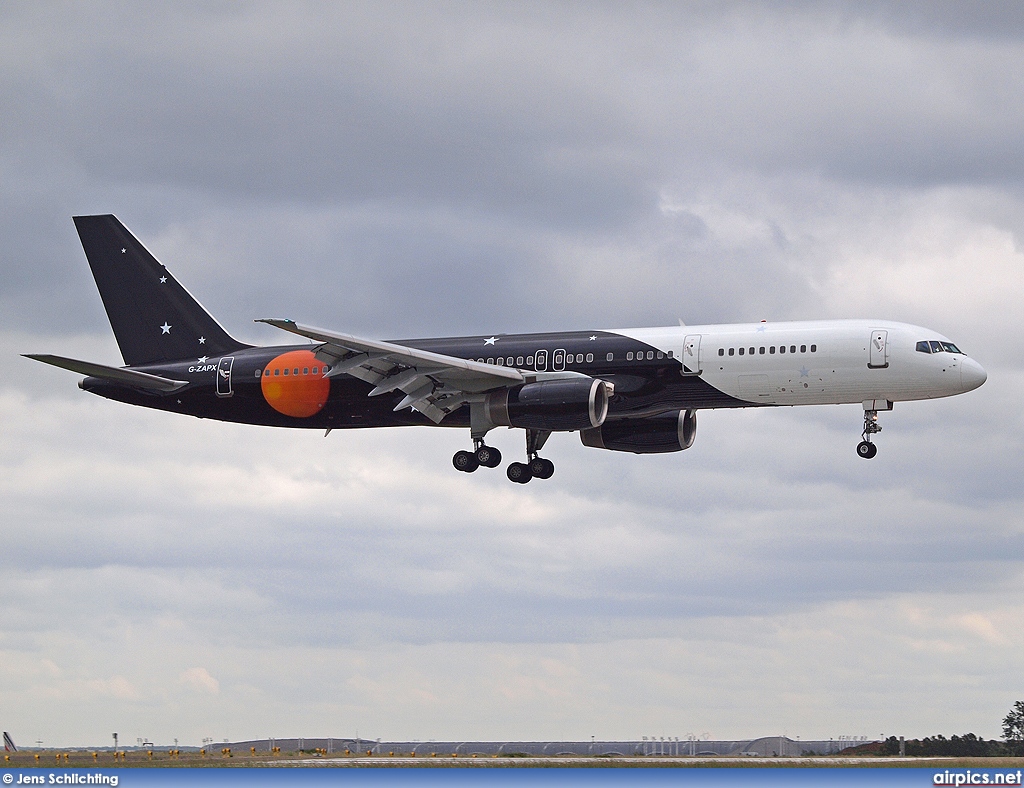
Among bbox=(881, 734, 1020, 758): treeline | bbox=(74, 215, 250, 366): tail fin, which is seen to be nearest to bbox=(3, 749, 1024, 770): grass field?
bbox=(881, 734, 1020, 758): treeline

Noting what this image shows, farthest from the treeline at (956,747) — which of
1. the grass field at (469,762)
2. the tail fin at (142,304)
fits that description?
the tail fin at (142,304)

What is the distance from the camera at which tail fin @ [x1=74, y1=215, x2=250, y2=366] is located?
3428 inches

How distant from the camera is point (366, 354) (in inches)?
2950

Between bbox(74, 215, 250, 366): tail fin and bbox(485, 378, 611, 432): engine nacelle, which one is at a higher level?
bbox(74, 215, 250, 366): tail fin

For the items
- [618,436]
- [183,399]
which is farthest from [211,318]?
[618,436]

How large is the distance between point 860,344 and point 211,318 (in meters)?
34.0

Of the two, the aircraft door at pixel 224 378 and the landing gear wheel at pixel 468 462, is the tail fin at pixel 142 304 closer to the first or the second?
the aircraft door at pixel 224 378

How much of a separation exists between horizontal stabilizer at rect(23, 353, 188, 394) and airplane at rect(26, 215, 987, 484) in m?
0.08

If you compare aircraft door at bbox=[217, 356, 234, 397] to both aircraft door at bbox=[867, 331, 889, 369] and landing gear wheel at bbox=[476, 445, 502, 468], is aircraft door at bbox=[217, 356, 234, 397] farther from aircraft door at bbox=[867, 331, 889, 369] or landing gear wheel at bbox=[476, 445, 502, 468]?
aircraft door at bbox=[867, 331, 889, 369]

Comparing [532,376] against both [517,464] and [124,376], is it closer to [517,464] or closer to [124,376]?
[517,464]

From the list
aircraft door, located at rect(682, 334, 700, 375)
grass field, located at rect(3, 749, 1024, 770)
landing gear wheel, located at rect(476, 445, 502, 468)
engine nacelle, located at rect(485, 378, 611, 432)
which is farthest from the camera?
landing gear wheel, located at rect(476, 445, 502, 468)

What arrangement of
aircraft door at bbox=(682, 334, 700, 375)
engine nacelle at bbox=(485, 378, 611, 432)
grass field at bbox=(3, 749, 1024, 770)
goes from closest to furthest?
grass field at bbox=(3, 749, 1024, 770) < engine nacelle at bbox=(485, 378, 611, 432) < aircraft door at bbox=(682, 334, 700, 375)

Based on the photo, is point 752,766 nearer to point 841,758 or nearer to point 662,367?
point 841,758

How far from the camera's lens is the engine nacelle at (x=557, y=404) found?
7325cm
